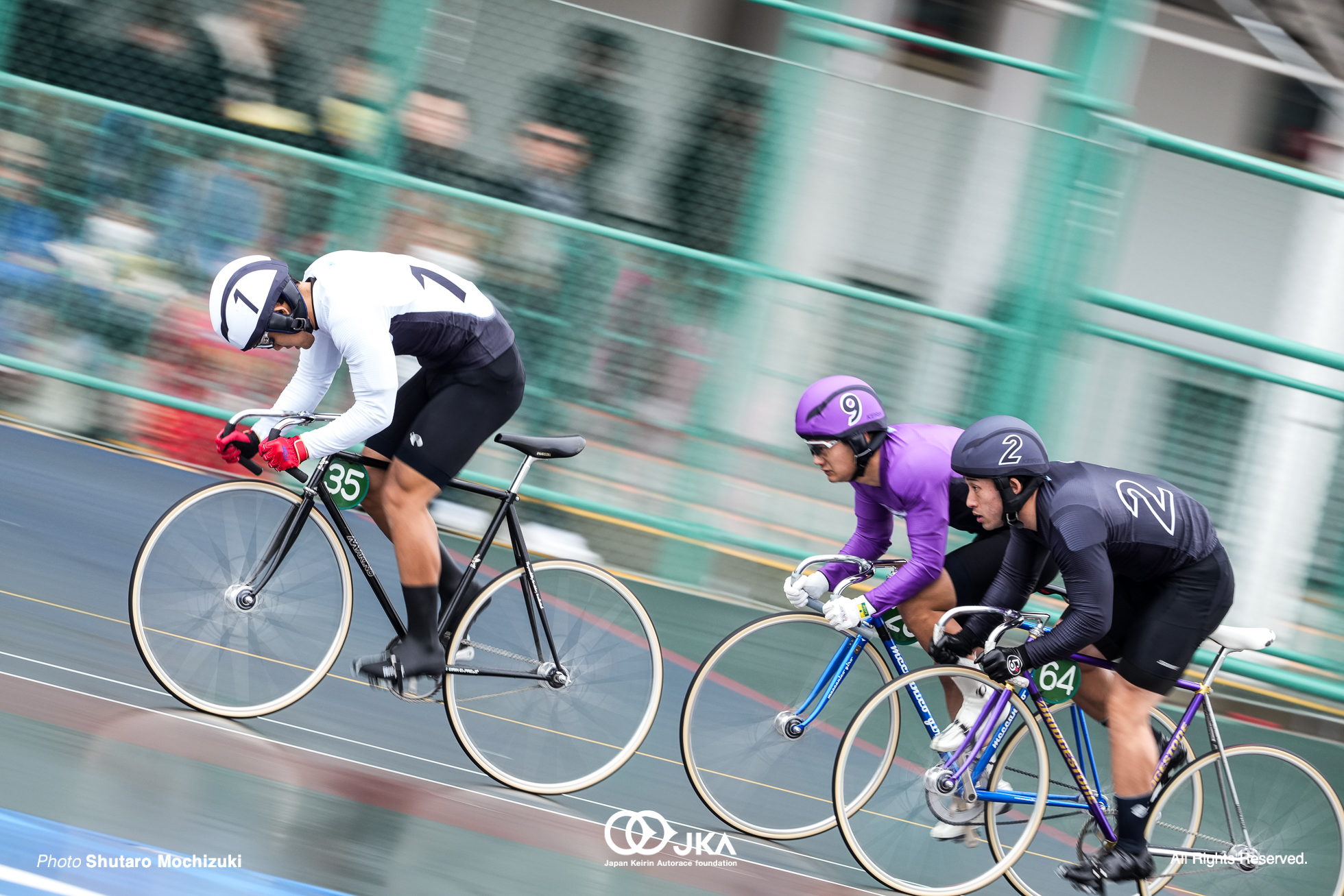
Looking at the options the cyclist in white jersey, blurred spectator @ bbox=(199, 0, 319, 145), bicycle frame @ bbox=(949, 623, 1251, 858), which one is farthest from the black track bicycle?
blurred spectator @ bbox=(199, 0, 319, 145)

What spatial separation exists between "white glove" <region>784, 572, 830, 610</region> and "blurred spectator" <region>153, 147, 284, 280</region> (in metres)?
4.43

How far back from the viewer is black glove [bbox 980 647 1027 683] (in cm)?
443

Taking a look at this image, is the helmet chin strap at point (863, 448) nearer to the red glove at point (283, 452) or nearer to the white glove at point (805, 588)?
the white glove at point (805, 588)

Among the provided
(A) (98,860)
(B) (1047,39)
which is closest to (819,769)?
(A) (98,860)

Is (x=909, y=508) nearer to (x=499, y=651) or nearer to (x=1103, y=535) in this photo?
(x=1103, y=535)

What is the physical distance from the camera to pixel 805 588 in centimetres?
481

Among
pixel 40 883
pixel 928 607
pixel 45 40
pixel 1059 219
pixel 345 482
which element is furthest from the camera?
pixel 45 40

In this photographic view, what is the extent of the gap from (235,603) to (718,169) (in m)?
4.40

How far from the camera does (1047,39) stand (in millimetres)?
9844

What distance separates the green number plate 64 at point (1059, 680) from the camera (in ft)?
15.4

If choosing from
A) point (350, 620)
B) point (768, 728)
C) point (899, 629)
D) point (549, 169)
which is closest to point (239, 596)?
point (350, 620)

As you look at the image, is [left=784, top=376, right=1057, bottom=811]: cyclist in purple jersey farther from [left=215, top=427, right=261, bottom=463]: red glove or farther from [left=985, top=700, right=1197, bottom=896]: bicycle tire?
[left=215, top=427, right=261, bottom=463]: red glove

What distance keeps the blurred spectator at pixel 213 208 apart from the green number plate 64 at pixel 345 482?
3603 millimetres

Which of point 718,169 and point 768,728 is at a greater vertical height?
point 718,169
